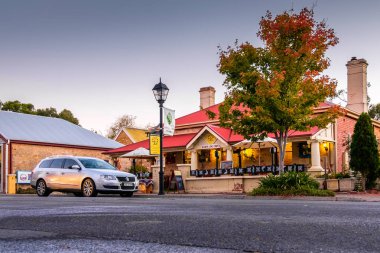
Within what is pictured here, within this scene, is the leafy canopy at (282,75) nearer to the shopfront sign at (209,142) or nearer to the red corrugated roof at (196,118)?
the shopfront sign at (209,142)

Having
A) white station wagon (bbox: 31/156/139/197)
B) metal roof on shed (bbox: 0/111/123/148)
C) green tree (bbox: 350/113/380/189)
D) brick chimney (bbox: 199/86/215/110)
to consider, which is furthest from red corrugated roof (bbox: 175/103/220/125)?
white station wagon (bbox: 31/156/139/197)

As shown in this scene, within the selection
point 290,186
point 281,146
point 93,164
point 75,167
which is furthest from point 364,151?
point 75,167

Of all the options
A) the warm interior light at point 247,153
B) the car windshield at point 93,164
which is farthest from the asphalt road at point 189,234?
the warm interior light at point 247,153

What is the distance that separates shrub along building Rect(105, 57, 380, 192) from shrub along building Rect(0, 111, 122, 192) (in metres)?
6.50

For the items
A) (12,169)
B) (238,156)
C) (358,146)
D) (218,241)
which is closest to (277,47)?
(358,146)

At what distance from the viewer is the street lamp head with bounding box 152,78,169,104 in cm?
2223

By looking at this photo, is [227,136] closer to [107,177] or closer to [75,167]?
[107,177]

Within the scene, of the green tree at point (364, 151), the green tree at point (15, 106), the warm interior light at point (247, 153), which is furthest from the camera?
the green tree at point (15, 106)

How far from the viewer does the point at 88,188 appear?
18.9 meters

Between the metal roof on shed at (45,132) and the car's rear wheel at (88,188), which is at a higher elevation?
the metal roof on shed at (45,132)

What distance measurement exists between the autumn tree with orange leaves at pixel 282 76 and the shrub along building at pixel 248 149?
3176mm

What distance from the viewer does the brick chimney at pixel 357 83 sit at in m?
31.3

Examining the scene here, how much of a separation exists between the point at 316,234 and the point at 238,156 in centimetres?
2595

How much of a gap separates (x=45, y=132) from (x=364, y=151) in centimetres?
2708
